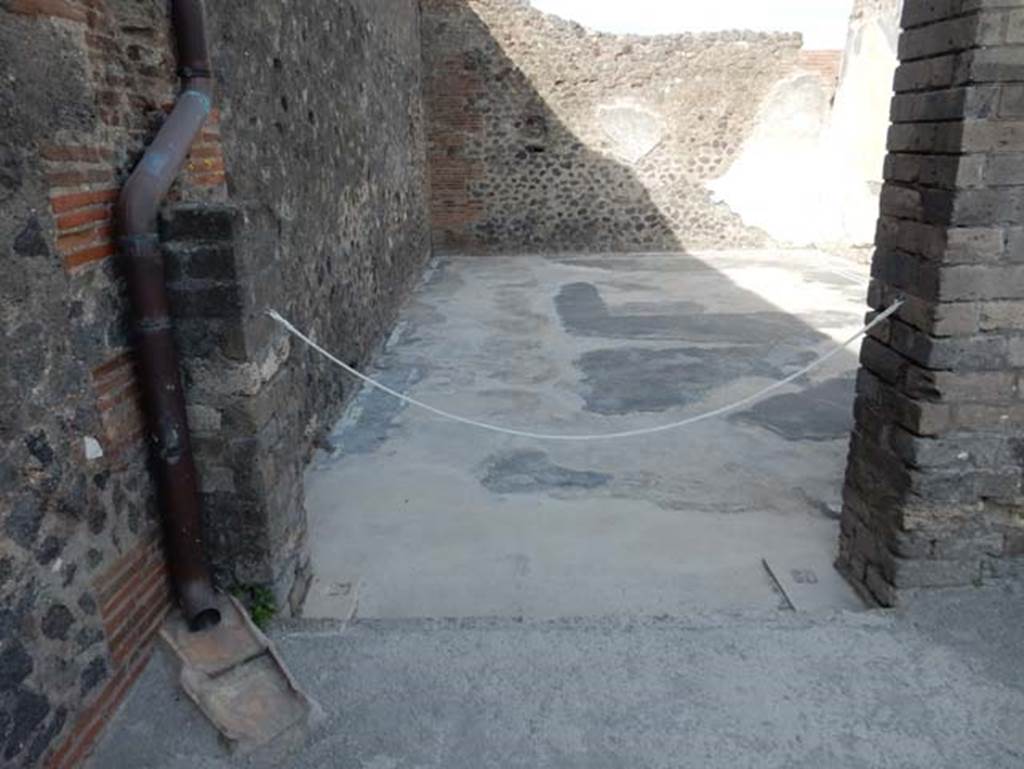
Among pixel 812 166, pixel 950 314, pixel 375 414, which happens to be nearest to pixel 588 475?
pixel 375 414

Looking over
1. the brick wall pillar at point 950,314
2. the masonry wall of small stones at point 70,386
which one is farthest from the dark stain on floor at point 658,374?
the masonry wall of small stones at point 70,386

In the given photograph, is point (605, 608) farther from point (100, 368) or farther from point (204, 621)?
point (100, 368)

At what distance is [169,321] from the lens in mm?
2777

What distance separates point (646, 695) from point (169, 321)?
2013 mm

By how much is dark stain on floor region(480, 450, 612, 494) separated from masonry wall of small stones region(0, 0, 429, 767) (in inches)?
65.6

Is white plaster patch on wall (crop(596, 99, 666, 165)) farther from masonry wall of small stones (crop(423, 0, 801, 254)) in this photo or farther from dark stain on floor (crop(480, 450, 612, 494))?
dark stain on floor (crop(480, 450, 612, 494))

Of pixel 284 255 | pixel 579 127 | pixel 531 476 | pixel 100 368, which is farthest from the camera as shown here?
pixel 579 127

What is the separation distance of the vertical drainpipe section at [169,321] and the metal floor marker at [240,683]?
0.09 meters

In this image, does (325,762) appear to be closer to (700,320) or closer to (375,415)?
(375,415)

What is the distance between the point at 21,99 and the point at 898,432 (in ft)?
10.2

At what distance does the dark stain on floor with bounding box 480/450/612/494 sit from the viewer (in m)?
4.91

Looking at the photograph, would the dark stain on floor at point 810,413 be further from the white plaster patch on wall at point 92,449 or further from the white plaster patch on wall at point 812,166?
the white plaster patch on wall at point 812,166

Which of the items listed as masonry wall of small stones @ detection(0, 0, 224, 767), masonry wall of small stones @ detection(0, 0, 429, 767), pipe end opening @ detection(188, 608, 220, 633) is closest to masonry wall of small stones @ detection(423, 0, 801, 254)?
masonry wall of small stones @ detection(0, 0, 429, 767)

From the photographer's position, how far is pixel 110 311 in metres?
2.62
